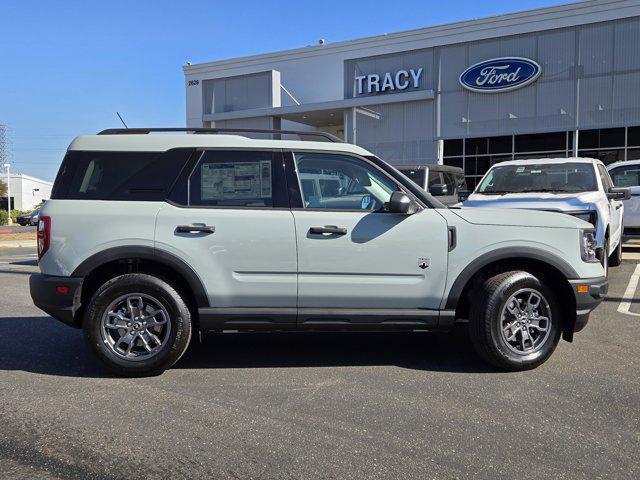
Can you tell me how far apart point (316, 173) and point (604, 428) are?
2801 millimetres

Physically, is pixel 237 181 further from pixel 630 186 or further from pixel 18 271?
pixel 630 186

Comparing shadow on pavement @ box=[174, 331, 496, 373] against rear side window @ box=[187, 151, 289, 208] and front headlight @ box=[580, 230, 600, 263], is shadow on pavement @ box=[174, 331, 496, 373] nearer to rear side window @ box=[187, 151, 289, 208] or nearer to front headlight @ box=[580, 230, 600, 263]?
front headlight @ box=[580, 230, 600, 263]

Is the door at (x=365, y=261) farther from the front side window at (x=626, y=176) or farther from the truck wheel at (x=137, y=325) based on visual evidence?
the front side window at (x=626, y=176)

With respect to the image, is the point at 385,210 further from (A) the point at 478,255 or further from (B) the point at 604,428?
(B) the point at 604,428

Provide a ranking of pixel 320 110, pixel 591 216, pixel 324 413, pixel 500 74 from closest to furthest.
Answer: pixel 324 413, pixel 591 216, pixel 500 74, pixel 320 110

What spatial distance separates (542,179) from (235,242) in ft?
20.5

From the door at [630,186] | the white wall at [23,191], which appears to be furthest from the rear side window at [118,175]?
the white wall at [23,191]

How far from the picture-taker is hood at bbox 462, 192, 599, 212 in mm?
7875

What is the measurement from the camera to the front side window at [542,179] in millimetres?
8797

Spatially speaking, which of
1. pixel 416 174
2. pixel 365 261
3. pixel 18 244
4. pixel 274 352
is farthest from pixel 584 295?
pixel 18 244

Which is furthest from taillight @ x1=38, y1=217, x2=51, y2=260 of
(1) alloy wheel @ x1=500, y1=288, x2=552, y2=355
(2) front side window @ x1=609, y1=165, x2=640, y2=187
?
(2) front side window @ x1=609, y1=165, x2=640, y2=187

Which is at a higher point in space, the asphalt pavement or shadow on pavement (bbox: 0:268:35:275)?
shadow on pavement (bbox: 0:268:35:275)

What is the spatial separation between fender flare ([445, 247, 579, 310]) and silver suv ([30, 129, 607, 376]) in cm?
1

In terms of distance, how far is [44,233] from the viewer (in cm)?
451
